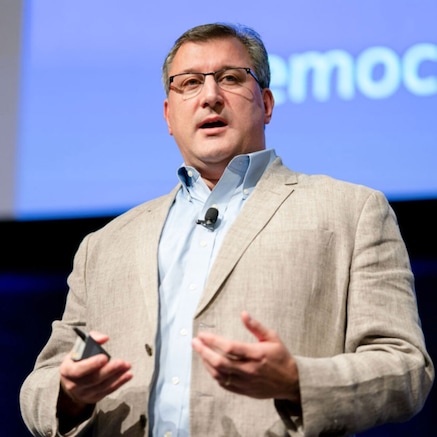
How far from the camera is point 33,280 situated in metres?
3.68

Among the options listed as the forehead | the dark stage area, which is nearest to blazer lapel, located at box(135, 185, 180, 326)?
the forehead

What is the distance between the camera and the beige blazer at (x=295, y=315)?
1851 millimetres

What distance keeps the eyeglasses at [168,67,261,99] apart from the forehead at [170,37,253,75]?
2 centimetres

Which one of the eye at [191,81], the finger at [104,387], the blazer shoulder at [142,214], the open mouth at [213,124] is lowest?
the finger at [104,387]

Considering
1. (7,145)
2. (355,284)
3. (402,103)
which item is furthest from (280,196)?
(7,145)

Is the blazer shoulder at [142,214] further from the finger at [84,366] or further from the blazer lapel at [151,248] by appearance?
the finger at [84,366]

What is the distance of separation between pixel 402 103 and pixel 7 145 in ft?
5.48

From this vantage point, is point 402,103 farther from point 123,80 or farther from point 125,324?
point 125,324

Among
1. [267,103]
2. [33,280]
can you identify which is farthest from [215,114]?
[33,280]

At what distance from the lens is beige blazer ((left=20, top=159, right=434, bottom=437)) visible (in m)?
1.85

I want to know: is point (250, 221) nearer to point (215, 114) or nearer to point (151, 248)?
point (151, 248)

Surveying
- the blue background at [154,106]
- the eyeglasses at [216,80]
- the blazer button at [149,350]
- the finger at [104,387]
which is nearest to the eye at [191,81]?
the eyeglasses at [216,80]

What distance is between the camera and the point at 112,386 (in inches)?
71.5

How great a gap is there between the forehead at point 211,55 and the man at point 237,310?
51mm
